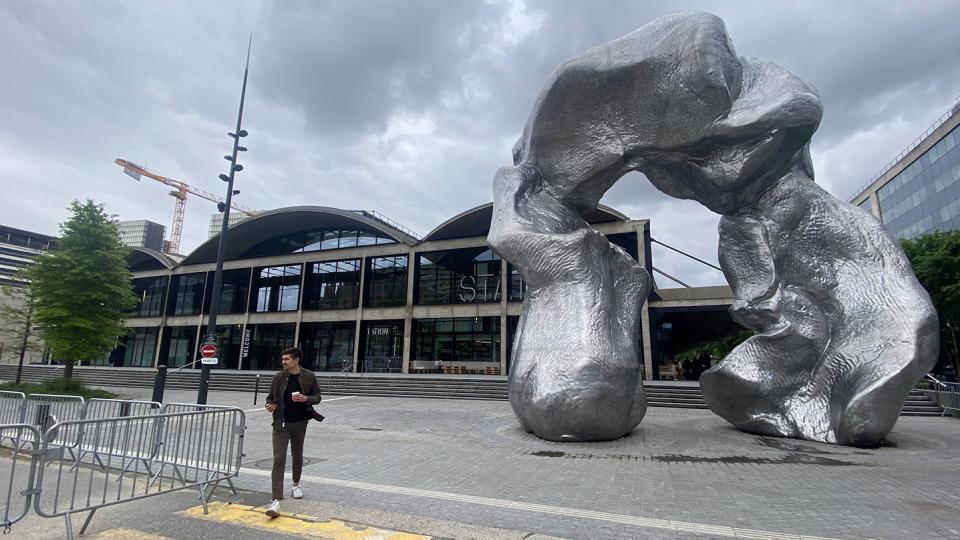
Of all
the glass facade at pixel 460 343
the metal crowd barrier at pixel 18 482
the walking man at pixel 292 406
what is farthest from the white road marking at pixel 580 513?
the glass facade at pixel 460 343

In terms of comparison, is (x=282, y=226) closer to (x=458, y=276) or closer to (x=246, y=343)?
(x=246, y=343)

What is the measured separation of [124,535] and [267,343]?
34.6 m

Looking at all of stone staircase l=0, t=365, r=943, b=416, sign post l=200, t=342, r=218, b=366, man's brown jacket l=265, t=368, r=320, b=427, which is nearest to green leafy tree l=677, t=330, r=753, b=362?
stone staircase l=0, t=365, r=943, b=416

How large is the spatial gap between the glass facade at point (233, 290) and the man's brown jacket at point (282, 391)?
3678cm

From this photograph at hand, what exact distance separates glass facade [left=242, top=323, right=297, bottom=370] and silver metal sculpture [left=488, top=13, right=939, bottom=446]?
2966 cm

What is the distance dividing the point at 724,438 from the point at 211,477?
29.9 feet

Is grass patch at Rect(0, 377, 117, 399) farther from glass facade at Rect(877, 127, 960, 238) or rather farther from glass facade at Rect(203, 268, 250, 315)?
glass facade at Rect(877, 127, 960, 238)

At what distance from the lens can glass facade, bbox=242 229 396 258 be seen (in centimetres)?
3628

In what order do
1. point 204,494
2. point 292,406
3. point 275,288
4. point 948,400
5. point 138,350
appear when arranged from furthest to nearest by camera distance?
1. point 138,350
2. point 275,288
3. point 948,400
4. point 292,406
5. point 204,494

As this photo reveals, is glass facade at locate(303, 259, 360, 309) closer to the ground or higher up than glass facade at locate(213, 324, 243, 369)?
higher up

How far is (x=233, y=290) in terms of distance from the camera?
39.3 metres

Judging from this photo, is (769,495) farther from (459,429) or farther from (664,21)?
(664,21)

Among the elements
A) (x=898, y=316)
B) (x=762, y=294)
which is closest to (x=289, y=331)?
(x=762, y=294)

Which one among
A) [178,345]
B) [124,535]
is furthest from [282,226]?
[124,535]
